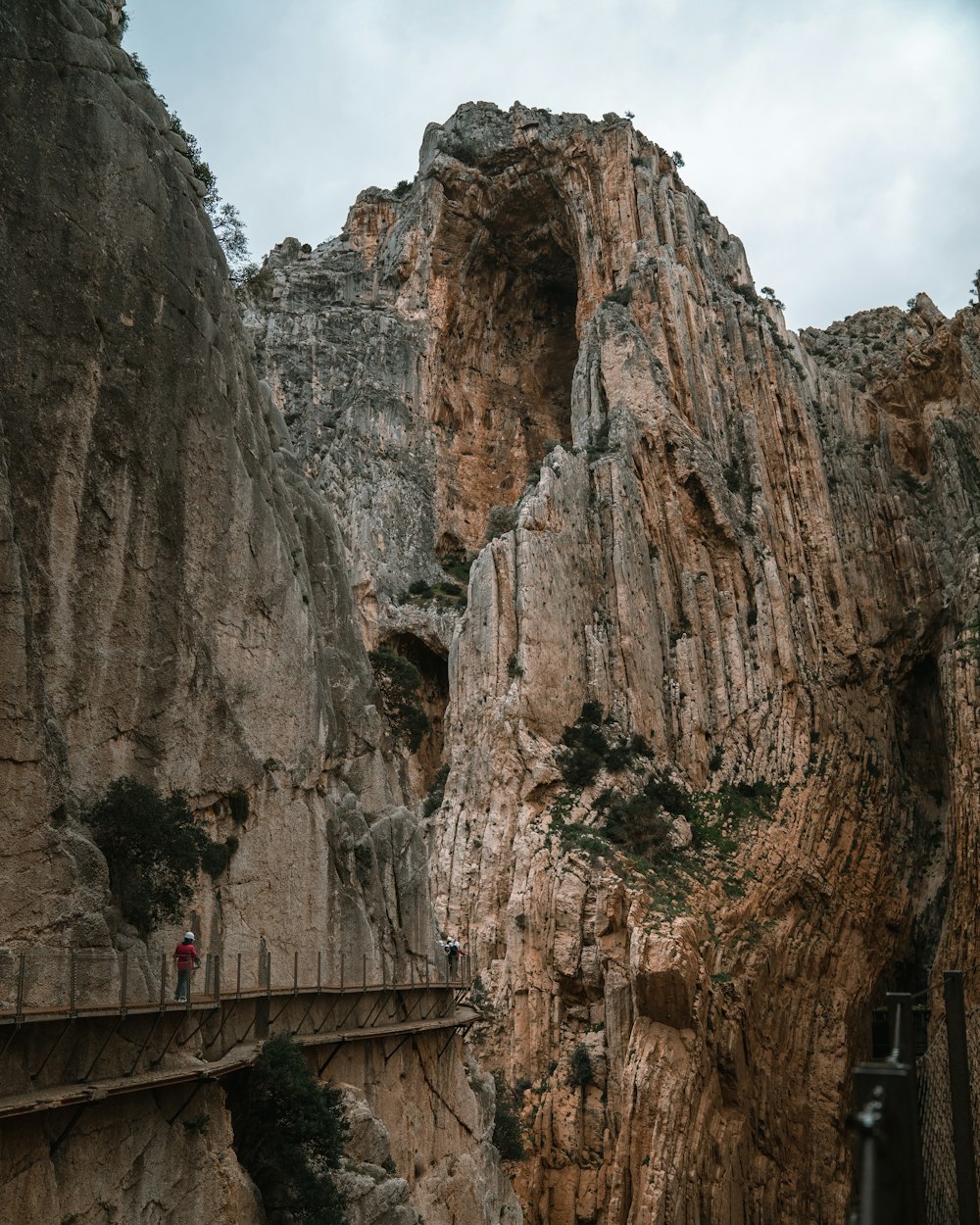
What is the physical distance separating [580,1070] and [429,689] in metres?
23.0

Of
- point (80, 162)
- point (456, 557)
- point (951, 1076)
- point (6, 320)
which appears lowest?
point (951, 1076)

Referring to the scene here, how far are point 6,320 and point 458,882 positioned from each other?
97.6 ft

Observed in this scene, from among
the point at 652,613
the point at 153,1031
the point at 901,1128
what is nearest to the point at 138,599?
the point at 153,1031

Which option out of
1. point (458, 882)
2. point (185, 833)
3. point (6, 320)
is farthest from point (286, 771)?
point (458, 882)

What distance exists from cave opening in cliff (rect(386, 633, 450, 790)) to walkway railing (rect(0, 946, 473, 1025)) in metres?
27.7

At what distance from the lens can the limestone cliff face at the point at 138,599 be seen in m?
17.4

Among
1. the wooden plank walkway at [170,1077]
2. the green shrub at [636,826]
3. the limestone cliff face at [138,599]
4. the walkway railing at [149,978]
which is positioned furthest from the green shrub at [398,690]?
the wooden plank walkway at [170,1077]

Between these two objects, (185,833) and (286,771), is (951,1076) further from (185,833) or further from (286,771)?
(286,771)

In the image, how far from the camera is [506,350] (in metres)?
72.4

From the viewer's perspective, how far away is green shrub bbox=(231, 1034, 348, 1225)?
19547 millimetres

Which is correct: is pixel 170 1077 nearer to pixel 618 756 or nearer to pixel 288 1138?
pixel 288 1138

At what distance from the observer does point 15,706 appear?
17.4m

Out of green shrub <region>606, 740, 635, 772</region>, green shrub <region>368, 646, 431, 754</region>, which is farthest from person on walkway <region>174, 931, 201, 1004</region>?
green shrub <region>606, 740, 635, 772</region>

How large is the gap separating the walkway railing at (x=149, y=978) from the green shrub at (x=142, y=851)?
0.83 m
